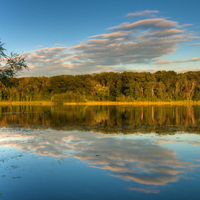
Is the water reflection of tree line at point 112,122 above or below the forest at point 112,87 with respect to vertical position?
below

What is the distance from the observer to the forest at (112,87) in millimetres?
71812

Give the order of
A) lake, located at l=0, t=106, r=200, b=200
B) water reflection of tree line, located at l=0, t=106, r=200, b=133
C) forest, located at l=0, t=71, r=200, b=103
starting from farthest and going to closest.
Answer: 1. forest, located at l=0, t=71, r=200, b=103
2. water reflection of tree line, located at l=0, t=106, r=200, b=133
3. lake, located at l=0, t=106, r=200, b=200

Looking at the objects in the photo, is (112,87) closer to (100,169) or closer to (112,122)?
(112,122)

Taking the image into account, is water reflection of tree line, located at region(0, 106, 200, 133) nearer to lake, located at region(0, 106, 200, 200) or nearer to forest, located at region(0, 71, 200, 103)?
lake, located at region(0, 106, 200, 200)

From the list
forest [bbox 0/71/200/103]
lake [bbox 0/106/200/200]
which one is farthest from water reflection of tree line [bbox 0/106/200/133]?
forest [bbox 0/71/200/103]

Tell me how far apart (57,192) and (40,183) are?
875mm

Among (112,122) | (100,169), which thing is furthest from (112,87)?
(100,169)

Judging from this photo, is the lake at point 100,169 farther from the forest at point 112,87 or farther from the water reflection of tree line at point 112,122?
the forest at point 112,87

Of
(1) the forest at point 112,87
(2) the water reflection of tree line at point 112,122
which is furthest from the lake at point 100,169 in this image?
(1) the forest at point 112,87

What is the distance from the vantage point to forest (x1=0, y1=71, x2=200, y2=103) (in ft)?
236

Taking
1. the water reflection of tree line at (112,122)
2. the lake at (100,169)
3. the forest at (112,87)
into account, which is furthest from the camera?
the forest at (112,87)

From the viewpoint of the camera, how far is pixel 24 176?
275 inches

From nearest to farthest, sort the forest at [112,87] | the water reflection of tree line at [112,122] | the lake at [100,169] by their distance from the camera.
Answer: the lake at [100,169] → the water reflection of tree line at [112,122] → the forest at [112,87]

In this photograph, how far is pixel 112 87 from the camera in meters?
81.8
